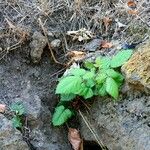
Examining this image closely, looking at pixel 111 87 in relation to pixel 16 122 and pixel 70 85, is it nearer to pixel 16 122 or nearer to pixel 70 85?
pixel 70 85

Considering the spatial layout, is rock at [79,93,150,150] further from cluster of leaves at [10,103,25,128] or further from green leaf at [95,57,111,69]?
cluster of leaves at [10,103,25,128]

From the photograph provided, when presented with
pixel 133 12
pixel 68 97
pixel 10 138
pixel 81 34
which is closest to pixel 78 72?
pixel 68 97

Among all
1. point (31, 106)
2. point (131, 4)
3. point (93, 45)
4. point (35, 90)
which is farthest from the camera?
point (131, 4)

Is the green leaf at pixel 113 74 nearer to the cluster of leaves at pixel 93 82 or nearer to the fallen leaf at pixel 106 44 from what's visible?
the cluster of leaves at pixel 93 82

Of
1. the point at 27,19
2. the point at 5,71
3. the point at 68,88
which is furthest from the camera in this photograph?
the point at 27,19

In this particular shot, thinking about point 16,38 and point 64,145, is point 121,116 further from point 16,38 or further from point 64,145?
point 16,38

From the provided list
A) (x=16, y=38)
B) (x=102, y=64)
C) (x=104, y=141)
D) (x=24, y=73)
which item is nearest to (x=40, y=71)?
(x=24, y=73)
